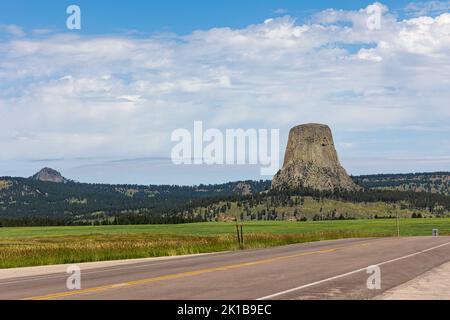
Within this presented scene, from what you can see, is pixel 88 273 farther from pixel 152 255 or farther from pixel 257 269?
pixel 152 255

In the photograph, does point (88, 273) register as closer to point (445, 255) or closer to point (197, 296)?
point (197, 296)

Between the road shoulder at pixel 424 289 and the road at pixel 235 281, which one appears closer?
the road shoulder at pixel 424 289

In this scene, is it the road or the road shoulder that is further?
the road

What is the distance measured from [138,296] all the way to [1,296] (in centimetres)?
365

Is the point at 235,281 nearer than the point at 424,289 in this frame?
No

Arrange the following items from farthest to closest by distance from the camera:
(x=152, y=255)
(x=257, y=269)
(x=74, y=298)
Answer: (x=152, y=255) → (x=257, y=269) → (x=74, y=298)

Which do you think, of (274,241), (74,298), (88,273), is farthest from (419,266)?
(274,241)

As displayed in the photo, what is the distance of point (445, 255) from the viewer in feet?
106
